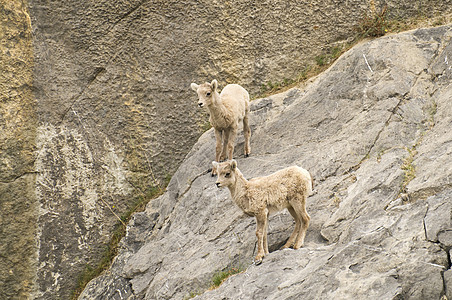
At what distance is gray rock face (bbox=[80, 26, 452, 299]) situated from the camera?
25.2 feet

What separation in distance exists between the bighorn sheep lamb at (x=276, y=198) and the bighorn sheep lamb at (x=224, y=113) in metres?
2.53

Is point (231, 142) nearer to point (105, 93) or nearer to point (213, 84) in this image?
point (213, 84)

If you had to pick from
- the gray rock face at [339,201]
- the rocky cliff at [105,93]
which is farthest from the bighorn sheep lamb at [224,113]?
the rocky cliff at [105,93]

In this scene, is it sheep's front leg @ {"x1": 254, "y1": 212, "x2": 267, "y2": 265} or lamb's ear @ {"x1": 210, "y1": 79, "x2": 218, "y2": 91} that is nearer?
sheep's front leg @ {"x1": 254, "y1": 212, "x2": 267, "y2": 265}

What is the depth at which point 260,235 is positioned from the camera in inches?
370

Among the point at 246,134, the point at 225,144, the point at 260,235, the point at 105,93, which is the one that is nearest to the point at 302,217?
the point at 260,235

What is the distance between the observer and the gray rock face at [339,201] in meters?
7.68

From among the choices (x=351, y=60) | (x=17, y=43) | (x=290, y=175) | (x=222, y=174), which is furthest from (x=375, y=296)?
(x=17, y=43)

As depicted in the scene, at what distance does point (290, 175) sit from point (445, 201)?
2530 millimetres

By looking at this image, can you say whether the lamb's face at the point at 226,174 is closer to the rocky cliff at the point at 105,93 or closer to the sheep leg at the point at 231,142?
the sheep leg at the point at 231,142

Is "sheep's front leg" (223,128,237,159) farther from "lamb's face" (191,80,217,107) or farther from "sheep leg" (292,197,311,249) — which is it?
"sheep leg" (292,197,311,249)

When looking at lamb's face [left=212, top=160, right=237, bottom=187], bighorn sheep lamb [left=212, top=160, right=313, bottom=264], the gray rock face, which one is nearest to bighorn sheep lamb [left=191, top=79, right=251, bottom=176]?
the gray rock face

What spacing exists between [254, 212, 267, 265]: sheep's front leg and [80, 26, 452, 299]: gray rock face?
0.20 m

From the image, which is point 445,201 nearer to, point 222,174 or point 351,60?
point 222,174
